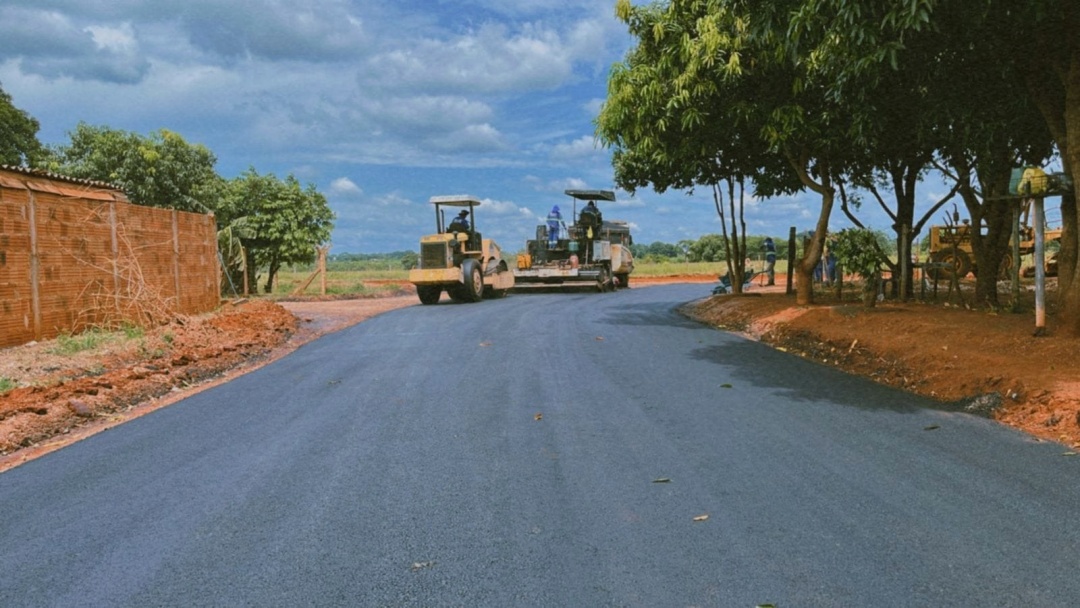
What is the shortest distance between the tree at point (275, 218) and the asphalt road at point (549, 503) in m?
19.4

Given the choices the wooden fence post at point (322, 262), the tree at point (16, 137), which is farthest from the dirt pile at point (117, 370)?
the tree at point (16, 137)

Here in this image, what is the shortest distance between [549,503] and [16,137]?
32.5 metres

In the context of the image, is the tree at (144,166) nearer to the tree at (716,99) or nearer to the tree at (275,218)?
the tree at (275,218)

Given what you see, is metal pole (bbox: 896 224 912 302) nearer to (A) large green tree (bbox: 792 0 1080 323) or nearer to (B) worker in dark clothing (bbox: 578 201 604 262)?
(A) large green tree (bbox: 792 0 1080 323)

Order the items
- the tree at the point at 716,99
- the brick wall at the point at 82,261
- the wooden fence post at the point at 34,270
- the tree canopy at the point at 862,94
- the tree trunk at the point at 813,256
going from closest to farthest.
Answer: the tree canopy at the point at 862,94, the brick wall at the point at 82,261, the wooden fence post at the point at 34,270, the tree at the point at 716,99, the tree trunk at the point at 813,256

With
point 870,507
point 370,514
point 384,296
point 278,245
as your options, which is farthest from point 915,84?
point 278,245

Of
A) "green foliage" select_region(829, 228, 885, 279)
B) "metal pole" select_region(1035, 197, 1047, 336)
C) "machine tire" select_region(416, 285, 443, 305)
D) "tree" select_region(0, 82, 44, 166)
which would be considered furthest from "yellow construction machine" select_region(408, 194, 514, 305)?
"tree" select_region(0, 82, 44, 166)

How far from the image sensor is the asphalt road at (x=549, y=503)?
10.5 ft

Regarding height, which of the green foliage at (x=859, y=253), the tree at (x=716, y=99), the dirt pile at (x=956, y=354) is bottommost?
the dirt pile at (x=956, y=354)

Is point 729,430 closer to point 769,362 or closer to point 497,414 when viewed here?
point 497,414

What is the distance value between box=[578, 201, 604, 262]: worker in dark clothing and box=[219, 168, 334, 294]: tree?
9.42m

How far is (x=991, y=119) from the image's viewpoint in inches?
412

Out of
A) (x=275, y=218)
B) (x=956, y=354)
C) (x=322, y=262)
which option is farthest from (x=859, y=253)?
(x=275, y=218)

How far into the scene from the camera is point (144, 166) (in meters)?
27.0
